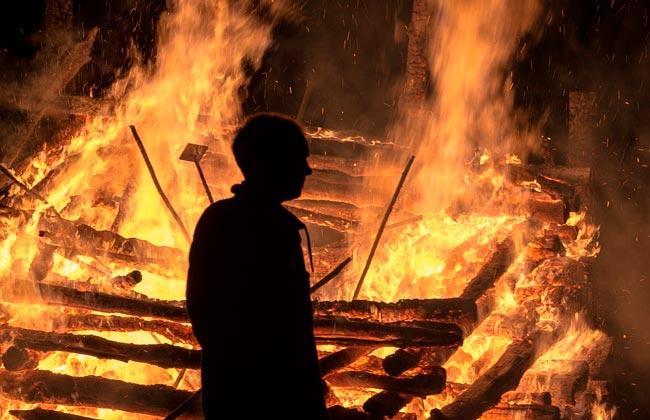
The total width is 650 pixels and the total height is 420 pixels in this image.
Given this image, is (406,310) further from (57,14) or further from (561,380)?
(57,14)

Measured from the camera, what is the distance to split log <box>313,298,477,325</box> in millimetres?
5891

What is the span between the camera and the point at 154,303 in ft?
18.7

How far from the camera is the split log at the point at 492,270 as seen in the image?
6.94m

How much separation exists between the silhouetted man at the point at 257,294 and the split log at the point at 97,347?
2148mm

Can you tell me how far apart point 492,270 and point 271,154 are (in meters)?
4.52

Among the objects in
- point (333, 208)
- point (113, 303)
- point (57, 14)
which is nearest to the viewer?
point (113, 303)

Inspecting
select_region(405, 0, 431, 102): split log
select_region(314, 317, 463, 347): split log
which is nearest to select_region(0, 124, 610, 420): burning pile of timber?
select_region(314, 317, 463, 347): split log

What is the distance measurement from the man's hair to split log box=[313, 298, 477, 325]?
2648mm

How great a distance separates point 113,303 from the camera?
19.2 feet

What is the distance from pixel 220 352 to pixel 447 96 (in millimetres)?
8174

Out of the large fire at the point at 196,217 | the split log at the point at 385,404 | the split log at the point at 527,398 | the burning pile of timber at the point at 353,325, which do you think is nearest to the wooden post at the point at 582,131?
the burning pile of timber at the point at 353,325

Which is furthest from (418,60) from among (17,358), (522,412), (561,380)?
(17,358)

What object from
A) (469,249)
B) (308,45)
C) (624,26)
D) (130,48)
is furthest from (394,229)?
(624,26)

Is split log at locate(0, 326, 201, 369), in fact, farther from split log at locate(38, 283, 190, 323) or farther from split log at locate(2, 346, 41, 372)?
split log at locate(38, 283, 190, 323)
